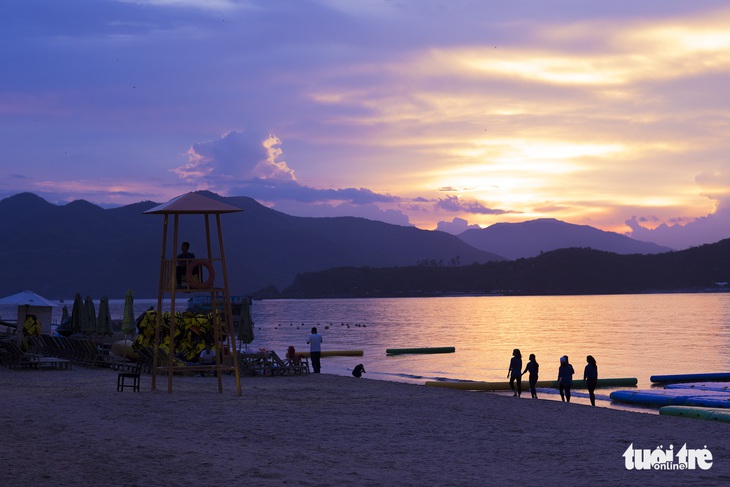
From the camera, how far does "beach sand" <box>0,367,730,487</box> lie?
397 inches

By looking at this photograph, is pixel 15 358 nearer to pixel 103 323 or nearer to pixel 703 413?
pixel 103 323

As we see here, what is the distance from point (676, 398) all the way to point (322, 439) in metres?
18.1

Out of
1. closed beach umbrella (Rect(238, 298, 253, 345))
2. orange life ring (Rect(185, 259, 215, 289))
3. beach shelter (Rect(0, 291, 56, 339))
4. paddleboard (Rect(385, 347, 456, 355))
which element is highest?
orange life ring (Rect(185, 259, 215, 289))

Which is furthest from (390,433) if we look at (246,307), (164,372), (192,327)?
(246,307)

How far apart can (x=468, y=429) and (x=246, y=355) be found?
13.6 m

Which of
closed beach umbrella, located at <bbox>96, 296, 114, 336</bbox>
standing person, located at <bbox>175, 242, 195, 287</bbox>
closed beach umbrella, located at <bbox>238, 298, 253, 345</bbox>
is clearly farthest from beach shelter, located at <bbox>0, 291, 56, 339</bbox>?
standing person, located at <bbox>175, 242, 195, 287</bbox>

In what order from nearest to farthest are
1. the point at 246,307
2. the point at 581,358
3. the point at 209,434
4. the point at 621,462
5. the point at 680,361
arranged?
the point at 621,462
the point at 209,434
the point at 246,307
the point at 680,361
the point at 581,358

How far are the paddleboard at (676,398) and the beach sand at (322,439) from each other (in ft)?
27.9

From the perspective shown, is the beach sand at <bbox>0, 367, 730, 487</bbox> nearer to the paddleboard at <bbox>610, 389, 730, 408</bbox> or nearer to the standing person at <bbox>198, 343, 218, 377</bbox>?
the standing person at <bbox>198, 343, 218, 377</bbox>

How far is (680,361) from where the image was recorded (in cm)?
5459

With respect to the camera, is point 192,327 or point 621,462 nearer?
point 621,462

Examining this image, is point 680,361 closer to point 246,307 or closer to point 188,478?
point 246,307

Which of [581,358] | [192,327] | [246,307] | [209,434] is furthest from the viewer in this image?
[581,358]

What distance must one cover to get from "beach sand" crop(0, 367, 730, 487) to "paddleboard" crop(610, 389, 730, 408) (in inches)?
335
